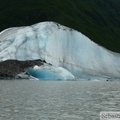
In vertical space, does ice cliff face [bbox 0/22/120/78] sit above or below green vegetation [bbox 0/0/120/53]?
below

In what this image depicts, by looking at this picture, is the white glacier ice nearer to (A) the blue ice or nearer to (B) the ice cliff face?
(A) the blue ice

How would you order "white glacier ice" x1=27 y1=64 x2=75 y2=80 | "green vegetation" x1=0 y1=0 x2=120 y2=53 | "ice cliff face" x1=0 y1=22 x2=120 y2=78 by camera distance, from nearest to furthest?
"white glacier ice" x1=27 y1=64 x2=75 y2=80 < "ice cliff face" x1=0 y1=22 x2=120 y2=78 < "green vegetation" x1=0 y1=0 x2=120 y2=53

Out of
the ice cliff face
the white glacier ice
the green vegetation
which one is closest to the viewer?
the white glacier ice

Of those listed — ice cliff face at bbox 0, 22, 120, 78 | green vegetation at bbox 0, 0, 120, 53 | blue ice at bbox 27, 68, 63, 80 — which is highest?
green vegetation at bbox 0, 0, 120, 53

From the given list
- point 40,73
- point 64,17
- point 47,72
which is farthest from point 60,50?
point 64,17

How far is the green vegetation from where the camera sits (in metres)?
150

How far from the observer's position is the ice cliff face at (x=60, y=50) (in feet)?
251

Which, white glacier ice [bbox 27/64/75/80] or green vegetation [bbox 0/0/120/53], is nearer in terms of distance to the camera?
white glacier ice [bbox 27/64/75/80]

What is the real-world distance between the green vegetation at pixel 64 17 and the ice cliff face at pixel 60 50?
57.9 metres

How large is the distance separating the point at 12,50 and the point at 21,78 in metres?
8.38

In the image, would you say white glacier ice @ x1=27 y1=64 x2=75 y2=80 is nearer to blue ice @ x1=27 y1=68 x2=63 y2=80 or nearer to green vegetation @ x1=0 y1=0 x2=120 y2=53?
blue ice @ x1=27 y1=68 x2=63 y2=80

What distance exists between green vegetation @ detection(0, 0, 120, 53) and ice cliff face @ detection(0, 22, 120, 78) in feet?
190

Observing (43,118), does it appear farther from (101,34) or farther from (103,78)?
(101,34)

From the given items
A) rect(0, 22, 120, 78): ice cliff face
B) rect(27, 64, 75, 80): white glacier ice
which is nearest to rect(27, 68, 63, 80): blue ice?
rect(27, 64, 75, 80): white glacier ice
